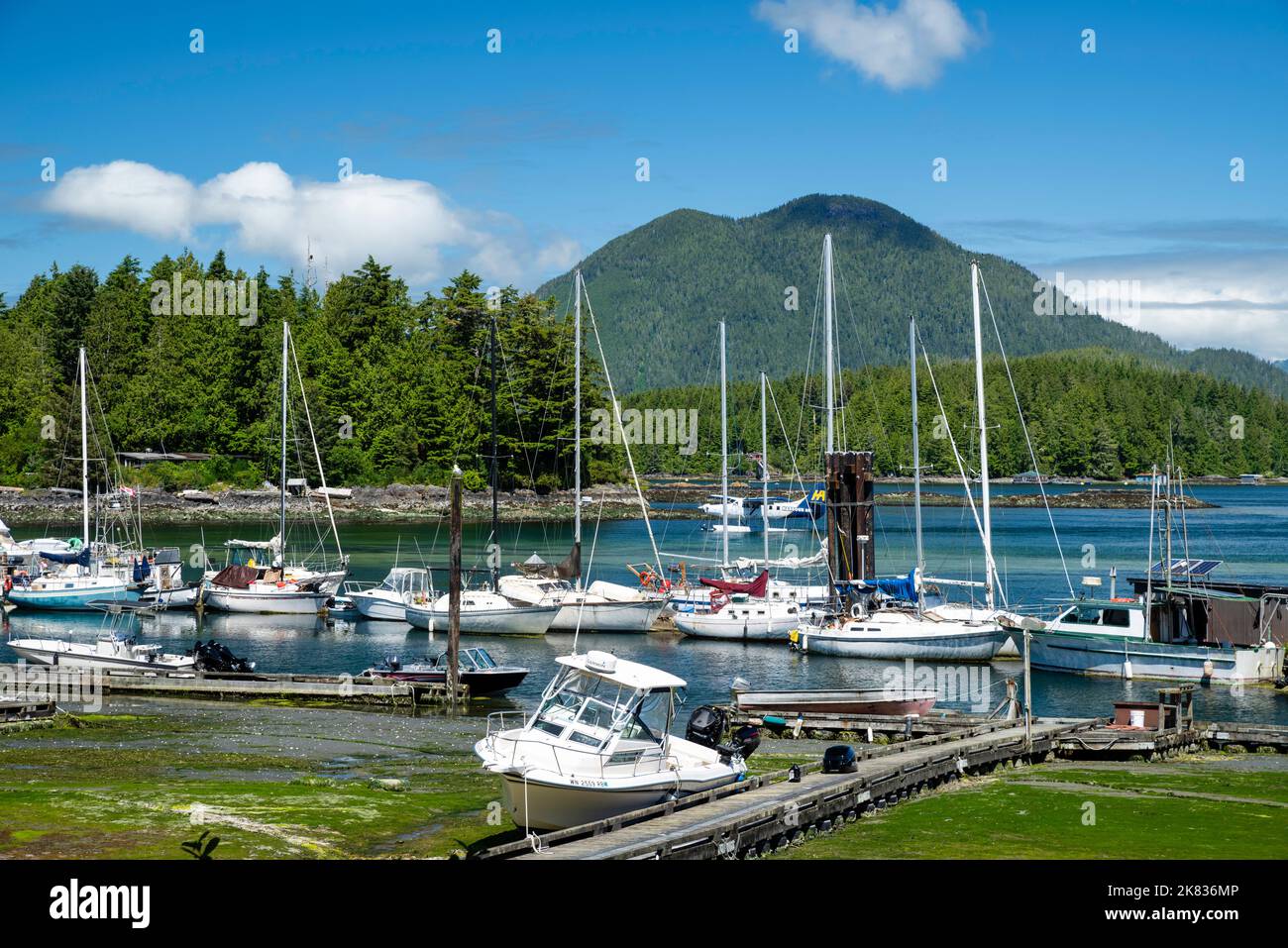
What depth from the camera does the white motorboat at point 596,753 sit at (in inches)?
862

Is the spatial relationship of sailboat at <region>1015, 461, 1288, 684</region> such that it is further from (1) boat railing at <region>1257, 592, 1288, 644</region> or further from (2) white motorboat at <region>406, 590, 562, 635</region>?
(2) white motorboat at <region>406, 590, 562, 635</region>

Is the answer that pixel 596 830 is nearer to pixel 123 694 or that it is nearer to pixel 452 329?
pixel 123 694

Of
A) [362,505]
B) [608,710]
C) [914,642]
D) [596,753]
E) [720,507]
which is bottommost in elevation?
[914,642]

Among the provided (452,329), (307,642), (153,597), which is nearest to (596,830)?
(307,642)

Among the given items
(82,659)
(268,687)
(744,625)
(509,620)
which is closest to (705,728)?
(268,687)

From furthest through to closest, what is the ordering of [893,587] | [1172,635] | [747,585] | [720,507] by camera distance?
1. [720,507]
2. [747,585]
3. [893,587]
4. [1172,635]

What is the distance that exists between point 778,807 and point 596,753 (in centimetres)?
340

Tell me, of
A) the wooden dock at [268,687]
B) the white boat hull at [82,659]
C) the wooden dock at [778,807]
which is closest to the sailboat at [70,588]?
the white boat hull at [82,659]

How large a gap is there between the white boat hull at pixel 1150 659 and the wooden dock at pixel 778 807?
60.5 feet

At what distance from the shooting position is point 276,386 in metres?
130

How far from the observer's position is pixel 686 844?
19.4 meters

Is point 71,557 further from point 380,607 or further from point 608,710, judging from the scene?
point 608,710
